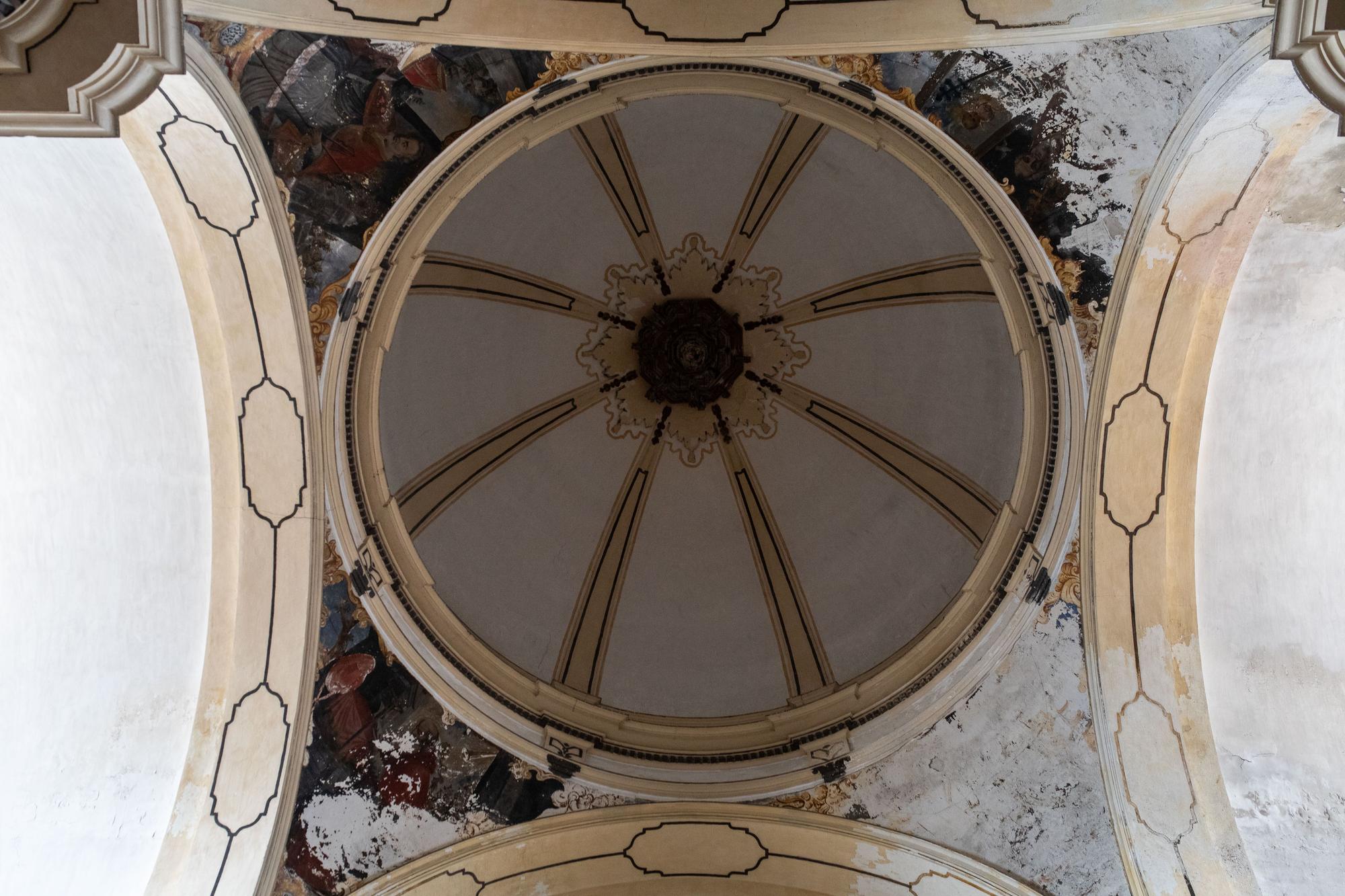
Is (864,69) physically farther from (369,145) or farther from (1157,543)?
(1157,543)

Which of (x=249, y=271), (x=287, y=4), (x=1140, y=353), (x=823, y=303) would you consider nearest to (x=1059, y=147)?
(x=1140, y=353)

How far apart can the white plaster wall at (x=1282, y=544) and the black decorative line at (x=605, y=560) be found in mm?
4775

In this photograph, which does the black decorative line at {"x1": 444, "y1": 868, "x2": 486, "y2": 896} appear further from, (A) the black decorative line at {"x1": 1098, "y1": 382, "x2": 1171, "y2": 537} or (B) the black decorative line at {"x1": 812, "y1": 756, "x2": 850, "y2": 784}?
(A) the black decorative line at {"x1": 1098, "y1": 382, "x2": 1171, "y2": 537}

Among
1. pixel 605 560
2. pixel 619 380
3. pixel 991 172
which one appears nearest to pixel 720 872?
pixel 605 560

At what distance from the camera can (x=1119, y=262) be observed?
630cm

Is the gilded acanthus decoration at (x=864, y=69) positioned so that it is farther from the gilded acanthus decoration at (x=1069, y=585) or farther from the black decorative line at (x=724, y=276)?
the black decorative line at (x=724, y=276)

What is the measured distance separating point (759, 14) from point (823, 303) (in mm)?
4449

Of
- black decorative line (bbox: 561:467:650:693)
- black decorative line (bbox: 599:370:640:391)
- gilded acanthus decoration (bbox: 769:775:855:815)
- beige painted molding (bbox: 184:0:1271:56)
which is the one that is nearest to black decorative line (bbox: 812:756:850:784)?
gilded acanthus decoration (bbox: 769:775:855:815)

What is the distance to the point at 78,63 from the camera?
3.85 meters

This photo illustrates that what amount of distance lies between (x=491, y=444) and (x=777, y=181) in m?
3.64

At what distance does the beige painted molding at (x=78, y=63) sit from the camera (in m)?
3.74

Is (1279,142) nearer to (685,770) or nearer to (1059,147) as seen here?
(1059,147)

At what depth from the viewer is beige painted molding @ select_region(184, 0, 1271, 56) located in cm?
526

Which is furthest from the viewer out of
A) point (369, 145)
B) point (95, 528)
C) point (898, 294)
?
point (898, 294)
